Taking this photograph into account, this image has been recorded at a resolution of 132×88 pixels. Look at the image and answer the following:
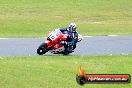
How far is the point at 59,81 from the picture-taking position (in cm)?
1215

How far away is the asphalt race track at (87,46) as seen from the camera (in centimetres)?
2039

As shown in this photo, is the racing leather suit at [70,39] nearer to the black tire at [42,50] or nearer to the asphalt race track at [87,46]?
the asphalt race track at [87,46]

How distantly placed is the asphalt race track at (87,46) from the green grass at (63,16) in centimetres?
353

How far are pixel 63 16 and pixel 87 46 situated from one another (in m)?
14.8

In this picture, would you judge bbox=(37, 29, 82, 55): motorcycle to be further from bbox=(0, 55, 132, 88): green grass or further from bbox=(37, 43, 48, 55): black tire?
bbox=(0, 55, 132, 88): green grass

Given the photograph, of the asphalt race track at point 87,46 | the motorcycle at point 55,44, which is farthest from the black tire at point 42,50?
the asphalt race track at point 87,46

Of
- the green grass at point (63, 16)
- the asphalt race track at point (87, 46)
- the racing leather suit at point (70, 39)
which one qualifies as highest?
the racing leather suit at point (70, 39)

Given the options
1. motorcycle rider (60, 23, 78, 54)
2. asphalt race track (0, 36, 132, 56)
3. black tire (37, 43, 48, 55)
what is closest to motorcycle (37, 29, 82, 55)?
black tire (37, 43, 48, 55)

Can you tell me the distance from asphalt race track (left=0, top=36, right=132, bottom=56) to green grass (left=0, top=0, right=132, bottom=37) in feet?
11.6

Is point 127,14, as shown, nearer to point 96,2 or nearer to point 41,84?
point 96,2

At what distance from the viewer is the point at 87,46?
22.7 meters

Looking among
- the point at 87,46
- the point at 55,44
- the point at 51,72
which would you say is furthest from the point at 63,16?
the point at 51,72

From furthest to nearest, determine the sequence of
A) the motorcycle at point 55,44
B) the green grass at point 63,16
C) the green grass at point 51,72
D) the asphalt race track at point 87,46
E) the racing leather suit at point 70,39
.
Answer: the green grass at point 63,16, the asphalt race track at point 87,46, the racing leather suit at point 70,39, the motorcycle at point 55,44, the green grass at point 51,72

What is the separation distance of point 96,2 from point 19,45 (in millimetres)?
21787
